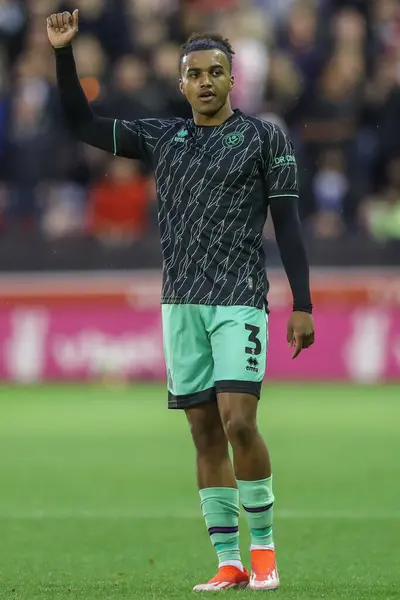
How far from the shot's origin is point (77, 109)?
6340 millimetres

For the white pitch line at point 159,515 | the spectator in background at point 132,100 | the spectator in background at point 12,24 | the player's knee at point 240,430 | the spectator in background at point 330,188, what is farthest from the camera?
the spectator in background at point 12,24

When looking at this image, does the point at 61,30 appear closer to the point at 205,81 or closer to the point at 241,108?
the point at 205,81

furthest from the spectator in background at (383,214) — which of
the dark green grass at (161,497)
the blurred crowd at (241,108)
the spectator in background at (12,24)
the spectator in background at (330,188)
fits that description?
the spectator in background at (12,24)

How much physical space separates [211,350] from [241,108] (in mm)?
10874

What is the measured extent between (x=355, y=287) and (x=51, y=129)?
3907 millimetres

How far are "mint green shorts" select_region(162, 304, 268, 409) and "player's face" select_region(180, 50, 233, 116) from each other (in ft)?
2.71

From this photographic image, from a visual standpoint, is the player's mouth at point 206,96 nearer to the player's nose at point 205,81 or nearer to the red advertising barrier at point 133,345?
the player's nose at point 205,81

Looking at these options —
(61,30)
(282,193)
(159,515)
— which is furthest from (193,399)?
(159,515)

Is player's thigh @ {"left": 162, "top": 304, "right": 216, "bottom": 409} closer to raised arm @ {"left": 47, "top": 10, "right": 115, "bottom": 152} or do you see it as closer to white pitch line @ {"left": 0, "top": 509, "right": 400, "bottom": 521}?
raised arm @ {"left": 47, "top": 10, "right": 115, "bottom": 152}

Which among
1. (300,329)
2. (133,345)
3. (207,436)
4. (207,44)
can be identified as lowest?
(133,345)

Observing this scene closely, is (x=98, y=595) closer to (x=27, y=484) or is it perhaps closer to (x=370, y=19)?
(x=27, y=484)

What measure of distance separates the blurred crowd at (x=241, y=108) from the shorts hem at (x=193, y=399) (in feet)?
32.3

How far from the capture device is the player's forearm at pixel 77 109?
630cm

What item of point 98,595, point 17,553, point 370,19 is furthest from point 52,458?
point 370,19
